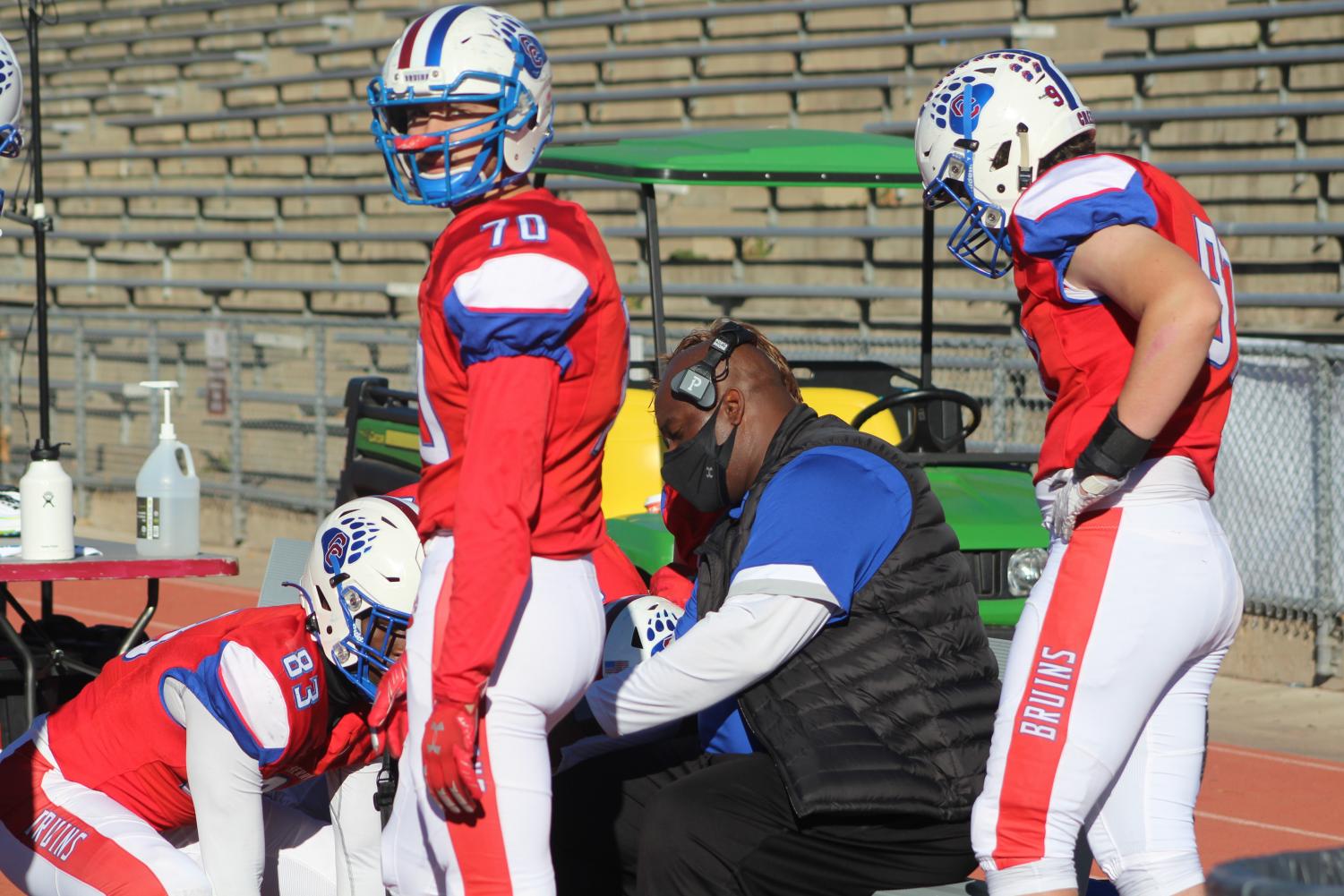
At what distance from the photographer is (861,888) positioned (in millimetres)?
3225

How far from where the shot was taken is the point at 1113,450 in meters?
2.74

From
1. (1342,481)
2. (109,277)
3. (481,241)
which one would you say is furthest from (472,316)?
(109,277)

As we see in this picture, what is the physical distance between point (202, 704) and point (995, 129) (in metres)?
1.88

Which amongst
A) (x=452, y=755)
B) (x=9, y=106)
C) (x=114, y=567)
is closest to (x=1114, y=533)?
(x=452, y=755)

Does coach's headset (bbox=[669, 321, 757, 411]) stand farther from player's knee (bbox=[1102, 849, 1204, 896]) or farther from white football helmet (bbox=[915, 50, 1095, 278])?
player's knee (bbox=[1102, 849, 1204, 896])

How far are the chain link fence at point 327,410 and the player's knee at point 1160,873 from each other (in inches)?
188

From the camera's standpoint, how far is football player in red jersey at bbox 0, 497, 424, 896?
11.0ft

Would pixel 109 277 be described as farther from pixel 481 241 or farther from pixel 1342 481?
pixel 481 241

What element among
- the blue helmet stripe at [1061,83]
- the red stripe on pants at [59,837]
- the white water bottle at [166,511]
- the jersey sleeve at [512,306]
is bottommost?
the red stripe on pants at [59,837]

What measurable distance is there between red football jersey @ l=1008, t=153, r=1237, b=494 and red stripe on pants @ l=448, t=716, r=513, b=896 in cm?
109

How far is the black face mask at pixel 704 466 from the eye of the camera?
3445mm

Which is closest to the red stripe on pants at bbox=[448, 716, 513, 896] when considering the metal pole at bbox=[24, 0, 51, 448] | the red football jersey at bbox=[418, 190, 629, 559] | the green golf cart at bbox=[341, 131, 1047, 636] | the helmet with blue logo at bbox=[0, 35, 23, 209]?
Answer: the red football jersey at bbox=[418, 190, 629, 559]

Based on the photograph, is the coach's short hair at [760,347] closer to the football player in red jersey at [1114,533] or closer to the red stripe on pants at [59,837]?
the football player in red jersey at [1114,533]

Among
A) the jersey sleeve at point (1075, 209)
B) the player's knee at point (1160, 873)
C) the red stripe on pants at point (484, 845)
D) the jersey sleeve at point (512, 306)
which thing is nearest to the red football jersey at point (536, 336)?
the jersey sleeve at point (512, 306)
